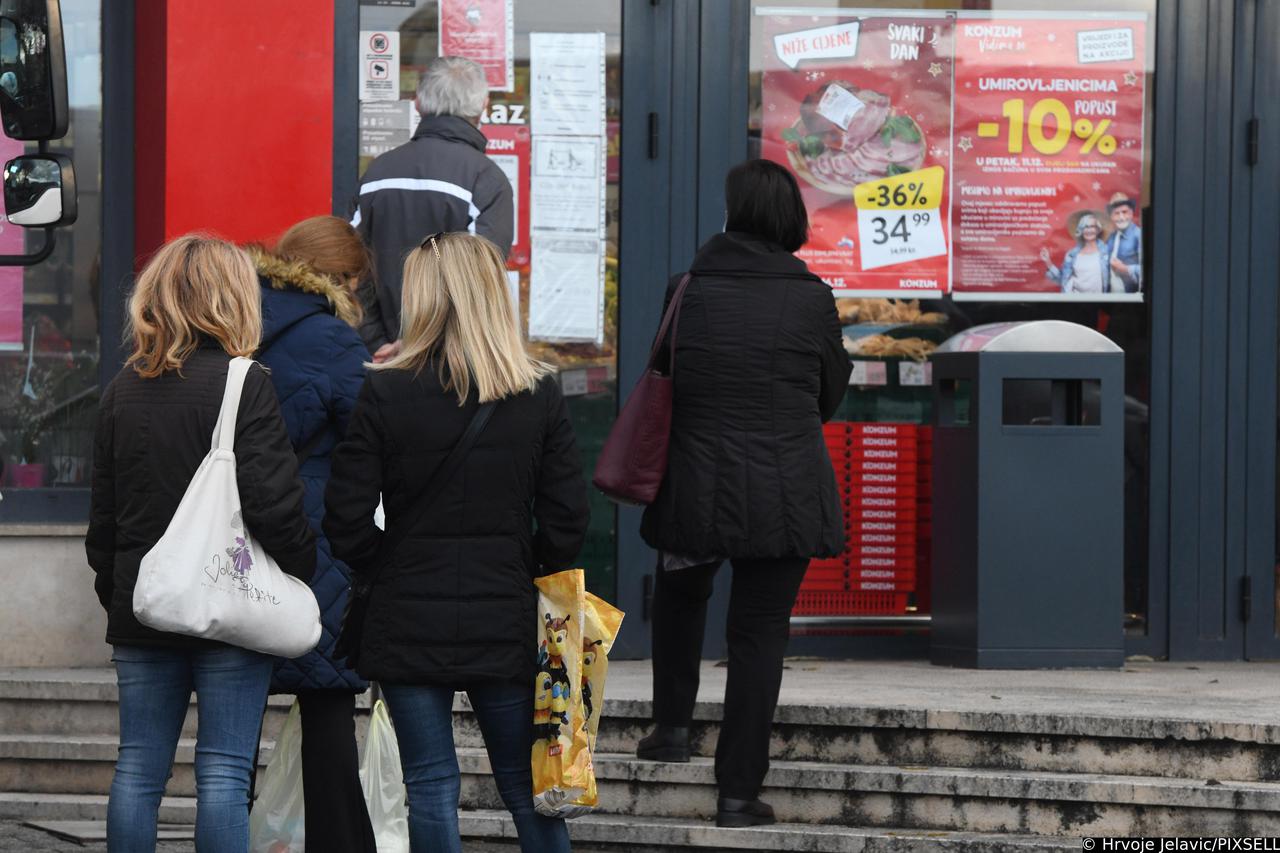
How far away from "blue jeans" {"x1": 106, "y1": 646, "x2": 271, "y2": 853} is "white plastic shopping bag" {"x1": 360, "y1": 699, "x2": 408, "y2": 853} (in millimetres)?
657

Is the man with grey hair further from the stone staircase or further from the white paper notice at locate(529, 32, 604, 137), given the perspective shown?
the stone staircase

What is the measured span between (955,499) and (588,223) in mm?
1795

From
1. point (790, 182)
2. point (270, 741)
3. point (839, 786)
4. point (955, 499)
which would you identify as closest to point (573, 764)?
point (839, 786)

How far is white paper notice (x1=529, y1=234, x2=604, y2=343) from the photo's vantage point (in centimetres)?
714

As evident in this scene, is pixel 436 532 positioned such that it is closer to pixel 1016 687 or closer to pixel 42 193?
pixel 42 193

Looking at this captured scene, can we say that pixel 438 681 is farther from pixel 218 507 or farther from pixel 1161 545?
pixel 1161 545

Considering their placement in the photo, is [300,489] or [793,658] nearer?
[300,489]

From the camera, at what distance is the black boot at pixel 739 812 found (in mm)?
5230

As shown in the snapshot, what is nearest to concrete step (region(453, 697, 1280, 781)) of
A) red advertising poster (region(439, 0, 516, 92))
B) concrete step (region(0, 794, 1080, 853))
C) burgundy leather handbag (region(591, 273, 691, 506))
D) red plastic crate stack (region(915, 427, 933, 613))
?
concrete step (region(0, 794, 1080, 853))

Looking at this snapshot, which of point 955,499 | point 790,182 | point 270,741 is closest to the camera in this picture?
point 790,182

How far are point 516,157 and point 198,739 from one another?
3.60 meters

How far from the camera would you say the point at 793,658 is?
23.6 feet

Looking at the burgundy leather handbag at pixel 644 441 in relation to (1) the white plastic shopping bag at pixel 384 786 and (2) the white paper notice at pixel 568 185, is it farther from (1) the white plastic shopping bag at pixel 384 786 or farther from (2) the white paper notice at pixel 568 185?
(2) the white paper notice at pixel 568 185

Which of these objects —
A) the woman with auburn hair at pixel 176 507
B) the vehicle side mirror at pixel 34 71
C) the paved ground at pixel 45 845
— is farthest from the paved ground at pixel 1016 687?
the vehicle side mirror at pixel 34 71
